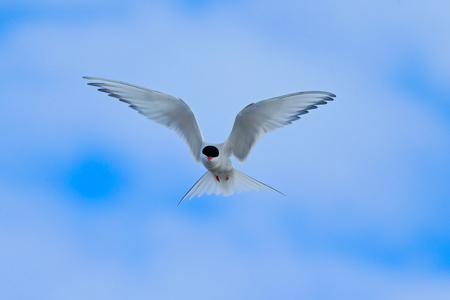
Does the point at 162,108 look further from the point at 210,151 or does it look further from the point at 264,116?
the point at 264,116

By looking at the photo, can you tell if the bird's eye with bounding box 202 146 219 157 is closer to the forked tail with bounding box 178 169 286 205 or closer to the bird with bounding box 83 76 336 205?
the bird with bounding box 83 76 336 205

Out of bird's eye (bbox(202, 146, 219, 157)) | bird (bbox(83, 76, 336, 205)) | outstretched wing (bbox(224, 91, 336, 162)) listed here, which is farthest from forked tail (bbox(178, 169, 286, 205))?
bird's eye (bbox(202, 146, 219, 157))

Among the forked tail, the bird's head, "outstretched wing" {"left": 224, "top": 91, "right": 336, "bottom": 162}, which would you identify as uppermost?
"outstretched wing" {"left": 224, "top": 91, "right": 336, "bottom": 162}

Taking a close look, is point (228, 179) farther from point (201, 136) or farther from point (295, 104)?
point (295, 104)

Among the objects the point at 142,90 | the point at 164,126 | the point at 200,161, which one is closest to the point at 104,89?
the point at 142,90

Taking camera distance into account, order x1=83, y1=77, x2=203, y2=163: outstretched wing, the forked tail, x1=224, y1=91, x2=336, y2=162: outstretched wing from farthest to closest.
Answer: the forked tail → x1=83, y1=77, x2=203, y2=163: outstretched wing → x1=224, y1=91, x2=336, y2=162: outstretched wing

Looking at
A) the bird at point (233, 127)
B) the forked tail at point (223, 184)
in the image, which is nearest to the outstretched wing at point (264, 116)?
the bird at point (233, 127)

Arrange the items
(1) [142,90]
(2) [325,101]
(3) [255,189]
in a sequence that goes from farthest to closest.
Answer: (3) [255,189] < (1) [142,90] < (2) [325,101]
